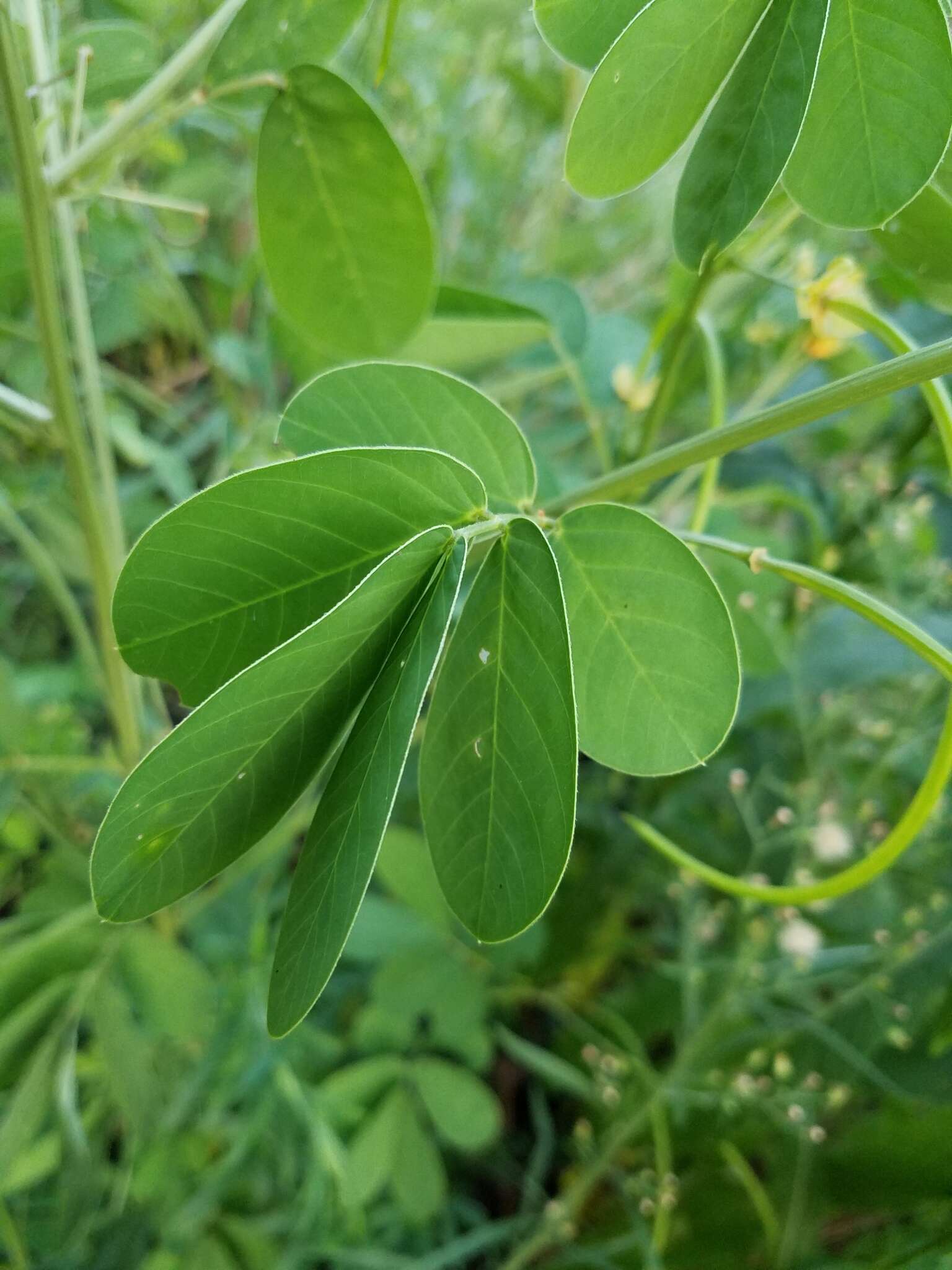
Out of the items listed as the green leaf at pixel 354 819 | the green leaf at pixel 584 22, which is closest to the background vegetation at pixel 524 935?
the green leaf at pixel 584 22

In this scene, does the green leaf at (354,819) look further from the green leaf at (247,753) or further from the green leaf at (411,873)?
the green leaf at (411,873)

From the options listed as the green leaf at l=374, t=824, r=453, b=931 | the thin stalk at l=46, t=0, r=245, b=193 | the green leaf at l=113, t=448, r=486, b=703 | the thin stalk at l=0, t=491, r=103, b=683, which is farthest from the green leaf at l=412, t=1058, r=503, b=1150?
the thin stalk at l=46, t=0, r=245, b=193

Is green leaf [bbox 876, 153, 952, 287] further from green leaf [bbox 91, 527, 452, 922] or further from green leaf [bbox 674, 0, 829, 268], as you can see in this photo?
green leaf [bbox 91, 527, 452, 922]

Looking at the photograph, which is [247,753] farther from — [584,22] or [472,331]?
[472,331]

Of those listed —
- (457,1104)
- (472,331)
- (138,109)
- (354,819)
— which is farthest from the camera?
(457,1104)

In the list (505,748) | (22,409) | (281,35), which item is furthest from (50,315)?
(505,748)
